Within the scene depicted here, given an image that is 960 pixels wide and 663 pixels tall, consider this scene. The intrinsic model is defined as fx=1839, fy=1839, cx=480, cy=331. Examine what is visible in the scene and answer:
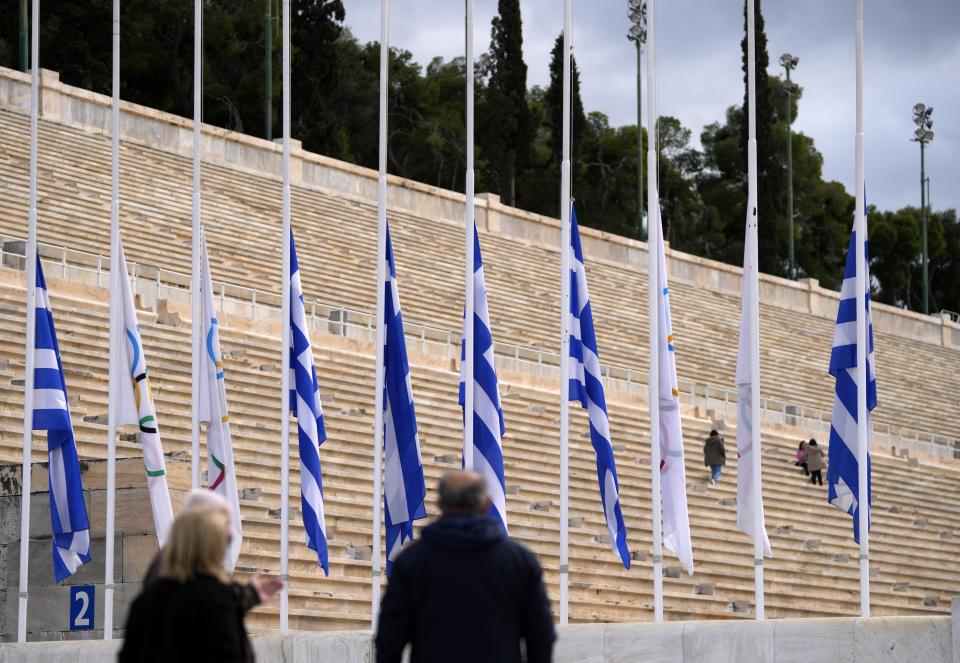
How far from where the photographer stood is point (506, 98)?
1892 inches

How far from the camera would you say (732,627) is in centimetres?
953

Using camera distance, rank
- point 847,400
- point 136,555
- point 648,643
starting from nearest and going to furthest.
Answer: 1. point 648,643
2. point 847,400
3. point 136,555

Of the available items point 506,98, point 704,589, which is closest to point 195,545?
point 704,589

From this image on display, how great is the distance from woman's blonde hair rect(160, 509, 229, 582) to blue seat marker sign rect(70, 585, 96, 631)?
9712mm

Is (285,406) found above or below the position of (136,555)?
above

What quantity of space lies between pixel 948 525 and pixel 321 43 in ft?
73.6

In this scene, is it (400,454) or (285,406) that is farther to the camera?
(285,406)

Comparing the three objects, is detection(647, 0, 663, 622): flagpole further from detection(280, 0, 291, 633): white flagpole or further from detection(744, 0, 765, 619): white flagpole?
detection(280, 0, 291, 633): white flagpole

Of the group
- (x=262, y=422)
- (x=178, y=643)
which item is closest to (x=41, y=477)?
(x=262, y=422)

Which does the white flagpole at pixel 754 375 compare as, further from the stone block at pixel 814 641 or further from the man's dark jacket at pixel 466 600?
the man's dark jacket at pixel 466 600

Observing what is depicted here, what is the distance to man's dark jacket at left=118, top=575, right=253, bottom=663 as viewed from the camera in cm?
502

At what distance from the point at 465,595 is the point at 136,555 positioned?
944 centimetres

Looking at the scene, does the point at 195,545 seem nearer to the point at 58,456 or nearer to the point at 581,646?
the point at 581,646

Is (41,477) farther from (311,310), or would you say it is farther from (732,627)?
(311,310)
